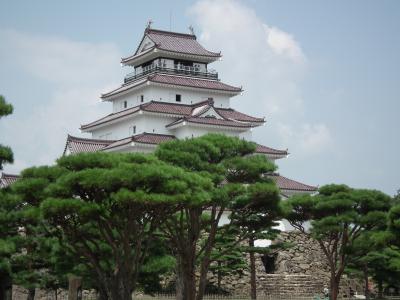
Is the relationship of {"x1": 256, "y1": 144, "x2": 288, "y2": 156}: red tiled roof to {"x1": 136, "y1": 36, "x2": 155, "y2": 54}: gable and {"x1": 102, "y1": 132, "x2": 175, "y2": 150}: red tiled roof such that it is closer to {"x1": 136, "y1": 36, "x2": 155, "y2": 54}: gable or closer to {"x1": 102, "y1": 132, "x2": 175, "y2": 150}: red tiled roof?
{"x1": 102, "y1": 132, "x2": 175, "y2": 150}: red tiled roof

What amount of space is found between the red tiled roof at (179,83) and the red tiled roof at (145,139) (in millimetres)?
4074

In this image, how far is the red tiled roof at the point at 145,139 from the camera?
169 ft

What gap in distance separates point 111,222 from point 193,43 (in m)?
37.8

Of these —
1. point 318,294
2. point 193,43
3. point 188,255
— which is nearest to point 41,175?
point 188,255

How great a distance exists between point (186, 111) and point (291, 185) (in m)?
8.98

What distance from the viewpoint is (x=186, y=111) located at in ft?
182

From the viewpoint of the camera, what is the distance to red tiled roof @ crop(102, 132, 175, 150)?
169 feet

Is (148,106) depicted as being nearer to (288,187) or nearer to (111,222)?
(288,187)

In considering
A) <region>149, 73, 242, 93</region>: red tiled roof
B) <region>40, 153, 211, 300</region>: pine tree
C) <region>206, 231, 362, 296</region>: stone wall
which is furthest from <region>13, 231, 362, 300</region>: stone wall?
<region>40, 153, 211, 300</region>: pine tree

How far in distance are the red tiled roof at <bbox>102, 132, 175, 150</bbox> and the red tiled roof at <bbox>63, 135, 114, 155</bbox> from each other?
0.81 m

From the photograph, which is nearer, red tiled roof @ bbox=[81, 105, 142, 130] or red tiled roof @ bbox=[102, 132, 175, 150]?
red tiled roof @ bbox=[102, 132, 175, 150]

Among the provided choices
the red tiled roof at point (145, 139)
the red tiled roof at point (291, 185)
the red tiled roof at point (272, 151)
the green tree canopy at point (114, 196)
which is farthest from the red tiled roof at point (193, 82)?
the green tree canopy at point (114, 196)

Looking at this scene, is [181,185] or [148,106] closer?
[181,185]

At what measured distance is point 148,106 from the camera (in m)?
54.2
